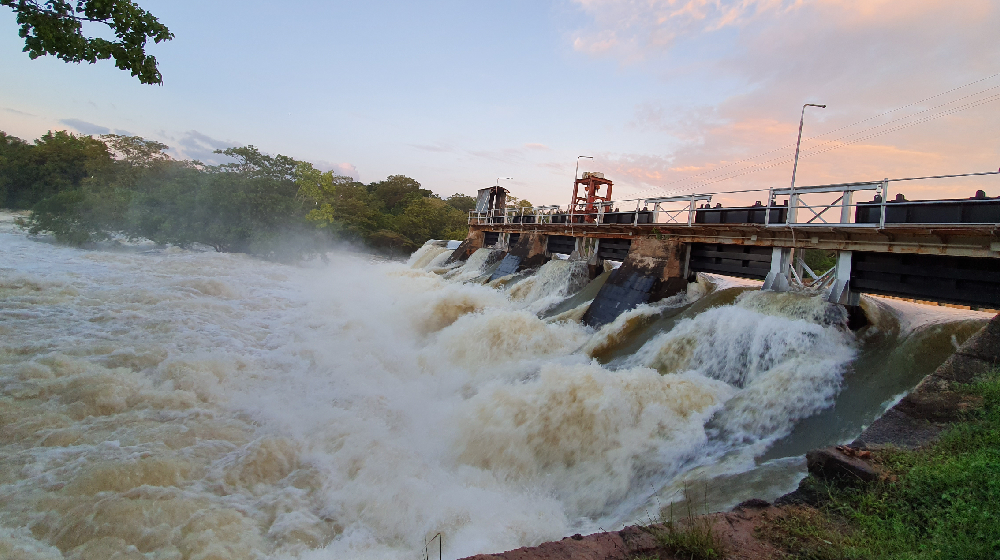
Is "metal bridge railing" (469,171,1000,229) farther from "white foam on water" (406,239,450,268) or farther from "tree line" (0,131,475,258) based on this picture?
"tree line" (0,131,475,258)

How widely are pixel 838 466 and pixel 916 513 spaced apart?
0.55 m

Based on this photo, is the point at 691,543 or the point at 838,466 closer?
the point at 691,543

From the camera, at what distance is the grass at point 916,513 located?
2.76 metres

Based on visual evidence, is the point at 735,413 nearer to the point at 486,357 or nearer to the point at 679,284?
the point at 486,357

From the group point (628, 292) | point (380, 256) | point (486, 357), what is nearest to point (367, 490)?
point (486, 357)

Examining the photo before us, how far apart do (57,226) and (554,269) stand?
26760mm

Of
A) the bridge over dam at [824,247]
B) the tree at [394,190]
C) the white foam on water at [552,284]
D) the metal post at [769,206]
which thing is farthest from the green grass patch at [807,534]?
the tree at [394,190]

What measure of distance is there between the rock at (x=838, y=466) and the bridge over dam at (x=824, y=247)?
14.8 feet

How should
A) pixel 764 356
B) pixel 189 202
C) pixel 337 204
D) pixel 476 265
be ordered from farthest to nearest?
pixel 337 204
pixel 189 202
pixel 476 265
pixel 764 356

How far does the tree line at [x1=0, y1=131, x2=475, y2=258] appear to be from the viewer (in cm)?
2562

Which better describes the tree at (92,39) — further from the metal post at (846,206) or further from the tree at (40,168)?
the tree at (40,168)

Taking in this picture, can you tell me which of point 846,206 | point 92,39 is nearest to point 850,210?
point 846,206

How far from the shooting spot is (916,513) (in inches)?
123

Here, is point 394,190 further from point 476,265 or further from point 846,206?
point 846,206
